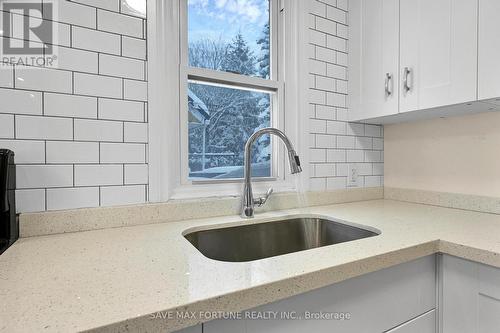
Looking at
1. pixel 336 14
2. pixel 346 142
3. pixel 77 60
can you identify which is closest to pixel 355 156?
pixel 346 142

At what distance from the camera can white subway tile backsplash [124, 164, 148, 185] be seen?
103 centimetres

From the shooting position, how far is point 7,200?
0.78 meters

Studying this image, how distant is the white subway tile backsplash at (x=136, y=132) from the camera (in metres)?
1.03

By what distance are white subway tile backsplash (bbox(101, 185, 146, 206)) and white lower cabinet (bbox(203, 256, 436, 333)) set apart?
65cm

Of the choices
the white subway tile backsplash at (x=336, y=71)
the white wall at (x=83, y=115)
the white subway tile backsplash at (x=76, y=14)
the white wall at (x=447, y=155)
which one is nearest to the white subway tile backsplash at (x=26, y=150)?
the white wall at (x=83, y=115)

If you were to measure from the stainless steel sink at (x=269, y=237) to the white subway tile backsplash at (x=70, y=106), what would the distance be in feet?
1.83

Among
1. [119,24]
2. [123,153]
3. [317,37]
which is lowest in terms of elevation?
[123,153]

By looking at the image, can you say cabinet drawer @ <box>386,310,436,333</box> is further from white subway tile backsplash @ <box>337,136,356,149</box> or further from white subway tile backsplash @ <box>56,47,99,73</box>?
white subway tile backsplash @ <box>56,47,99,73</box>

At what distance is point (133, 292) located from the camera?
0.51 meters

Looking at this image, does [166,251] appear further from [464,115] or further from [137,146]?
[464,115]

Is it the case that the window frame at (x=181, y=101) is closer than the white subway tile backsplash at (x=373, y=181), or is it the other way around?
the window frame at (x=181, y=101)

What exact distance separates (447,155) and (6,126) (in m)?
1.85

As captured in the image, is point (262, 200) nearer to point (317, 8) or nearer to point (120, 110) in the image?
point (120, 110)

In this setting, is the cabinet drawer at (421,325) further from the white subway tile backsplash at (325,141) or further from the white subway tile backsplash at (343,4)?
the white subway tile backsplash at (343,4)
